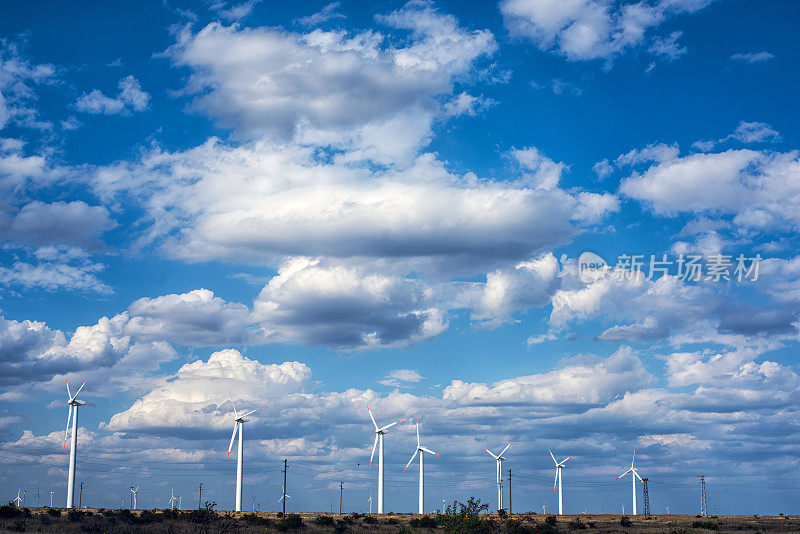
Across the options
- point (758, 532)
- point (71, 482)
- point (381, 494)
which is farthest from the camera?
point (381, 494)

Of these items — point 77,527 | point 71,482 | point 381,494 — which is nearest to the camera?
point 77,527

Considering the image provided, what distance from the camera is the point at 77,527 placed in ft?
296

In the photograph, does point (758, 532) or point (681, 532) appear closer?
point (681, 532)

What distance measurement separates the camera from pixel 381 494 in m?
191

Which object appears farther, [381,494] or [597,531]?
[381,494]

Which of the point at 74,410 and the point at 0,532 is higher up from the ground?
the point at 74,410

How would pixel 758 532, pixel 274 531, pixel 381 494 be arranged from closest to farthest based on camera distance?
pixel 274 531
pixel 758 532
pixel 381 494

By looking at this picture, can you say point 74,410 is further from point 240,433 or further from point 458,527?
point 458,527

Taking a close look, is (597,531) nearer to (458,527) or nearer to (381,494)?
(458,527)

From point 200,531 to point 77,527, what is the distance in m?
22.9

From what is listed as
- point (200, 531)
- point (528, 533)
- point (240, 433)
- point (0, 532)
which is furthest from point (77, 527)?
point (240, 433)

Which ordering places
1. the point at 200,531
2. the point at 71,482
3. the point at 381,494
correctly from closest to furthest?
the point at 200,531 → the point at 71,482 → the point at 381,494

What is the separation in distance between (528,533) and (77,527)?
175 ft

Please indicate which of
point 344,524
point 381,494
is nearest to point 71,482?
point 381,494
